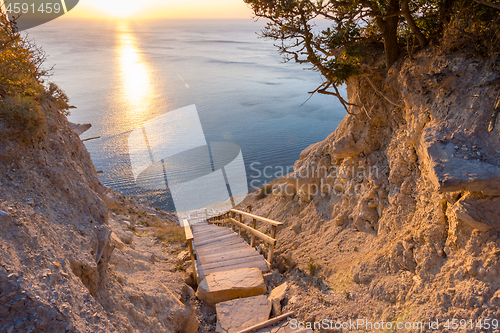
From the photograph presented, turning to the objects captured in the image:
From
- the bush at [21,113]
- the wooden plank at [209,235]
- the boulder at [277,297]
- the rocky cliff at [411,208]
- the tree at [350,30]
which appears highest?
the tree at [350,30]

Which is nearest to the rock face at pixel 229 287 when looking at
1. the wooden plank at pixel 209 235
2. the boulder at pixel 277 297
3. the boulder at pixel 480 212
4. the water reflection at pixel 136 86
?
the boulder at pixel 277 297

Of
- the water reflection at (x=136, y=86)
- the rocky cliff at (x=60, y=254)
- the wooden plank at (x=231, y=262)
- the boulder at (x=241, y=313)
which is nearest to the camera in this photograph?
the rocky cliff at (x=60, y=254)

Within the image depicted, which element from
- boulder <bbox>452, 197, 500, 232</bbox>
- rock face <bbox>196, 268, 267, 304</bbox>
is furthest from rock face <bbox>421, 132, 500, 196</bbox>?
rock face <bbox>196, 268, 267, 304</bbox>

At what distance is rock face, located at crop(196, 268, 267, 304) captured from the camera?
4.98 m

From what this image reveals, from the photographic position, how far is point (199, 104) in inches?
1805

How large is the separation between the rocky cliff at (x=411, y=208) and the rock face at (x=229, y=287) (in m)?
0.66

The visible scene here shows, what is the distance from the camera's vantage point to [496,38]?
11.9 ft

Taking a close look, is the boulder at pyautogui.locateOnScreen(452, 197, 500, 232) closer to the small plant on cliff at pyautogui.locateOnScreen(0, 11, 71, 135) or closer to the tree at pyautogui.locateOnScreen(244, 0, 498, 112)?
the tree at pyautogui.locateOnScreen(244, 0, 498, 112)

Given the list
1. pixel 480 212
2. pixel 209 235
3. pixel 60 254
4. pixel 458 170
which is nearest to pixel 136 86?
pixel 209 235

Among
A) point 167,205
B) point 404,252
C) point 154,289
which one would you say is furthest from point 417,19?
point 167,205

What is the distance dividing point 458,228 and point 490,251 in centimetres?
41

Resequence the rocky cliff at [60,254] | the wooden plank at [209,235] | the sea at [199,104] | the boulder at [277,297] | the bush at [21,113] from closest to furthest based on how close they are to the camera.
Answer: the rocky cliff at [60,254] → the bush at [21,113] → the boulder at [277,297] → the wooden plank at [209,235] → the sea at [199,104]

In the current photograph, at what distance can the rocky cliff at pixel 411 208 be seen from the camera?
327cm

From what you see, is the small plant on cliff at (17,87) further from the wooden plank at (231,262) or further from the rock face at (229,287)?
the wooden plank at (231,262)
